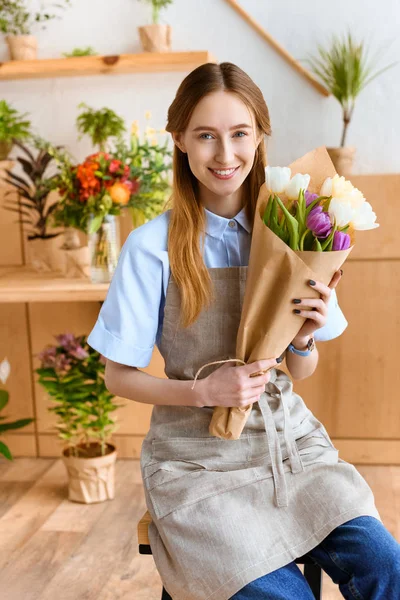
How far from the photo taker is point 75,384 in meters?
2.76

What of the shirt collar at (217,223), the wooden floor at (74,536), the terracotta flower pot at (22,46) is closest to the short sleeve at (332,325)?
the shirt collar at (217,223)

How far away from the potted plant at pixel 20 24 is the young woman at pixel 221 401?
1839mm

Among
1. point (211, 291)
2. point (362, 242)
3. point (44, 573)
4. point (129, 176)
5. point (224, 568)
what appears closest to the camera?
point (224, 568)

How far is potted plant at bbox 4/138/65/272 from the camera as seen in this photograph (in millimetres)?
2992

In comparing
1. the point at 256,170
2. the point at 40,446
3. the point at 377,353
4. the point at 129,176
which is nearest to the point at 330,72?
the point at 129,176

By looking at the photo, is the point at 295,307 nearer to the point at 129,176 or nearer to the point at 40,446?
the point at 129,176

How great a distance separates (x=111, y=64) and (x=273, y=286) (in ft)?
6.37

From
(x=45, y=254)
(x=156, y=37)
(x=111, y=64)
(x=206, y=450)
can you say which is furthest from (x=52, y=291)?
(x=206, y=450)

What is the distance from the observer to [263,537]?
1260mm

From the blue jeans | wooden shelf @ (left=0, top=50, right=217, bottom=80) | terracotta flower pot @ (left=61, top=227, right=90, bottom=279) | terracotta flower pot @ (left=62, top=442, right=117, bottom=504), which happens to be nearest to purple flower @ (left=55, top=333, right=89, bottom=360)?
terracotta flower pot @ (left=61, top=227, right=90, bottom=279)

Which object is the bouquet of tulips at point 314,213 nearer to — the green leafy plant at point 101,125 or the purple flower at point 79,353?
the purple flower at point 79,353

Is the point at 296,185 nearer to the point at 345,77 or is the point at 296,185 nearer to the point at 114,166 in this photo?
the point at 114,166

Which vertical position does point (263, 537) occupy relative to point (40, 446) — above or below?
above

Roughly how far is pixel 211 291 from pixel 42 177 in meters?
1.90
